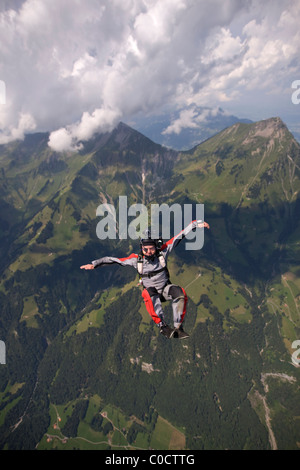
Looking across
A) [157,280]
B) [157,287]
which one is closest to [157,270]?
[157,280]

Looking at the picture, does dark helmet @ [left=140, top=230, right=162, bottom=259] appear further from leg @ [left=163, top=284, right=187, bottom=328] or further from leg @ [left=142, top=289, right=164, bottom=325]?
leg @ [left=163, top=284, right=187, bottom=328]

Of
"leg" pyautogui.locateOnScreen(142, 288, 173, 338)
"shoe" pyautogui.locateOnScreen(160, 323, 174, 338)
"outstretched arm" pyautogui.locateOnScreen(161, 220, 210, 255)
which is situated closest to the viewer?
"shoe" pyautogui.locateOnScreen(160, 323, 174, 338)

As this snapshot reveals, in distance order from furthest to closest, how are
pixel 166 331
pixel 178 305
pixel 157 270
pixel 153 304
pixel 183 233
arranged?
pixel 183 233 → pixel 153 304 → pixel 157 270 → pixel 178 305 → pixel 166 331

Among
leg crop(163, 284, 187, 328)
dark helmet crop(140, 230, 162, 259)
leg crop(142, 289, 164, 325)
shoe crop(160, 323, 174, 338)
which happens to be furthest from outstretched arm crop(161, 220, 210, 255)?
shoe crop(160, 323, 174, 338)

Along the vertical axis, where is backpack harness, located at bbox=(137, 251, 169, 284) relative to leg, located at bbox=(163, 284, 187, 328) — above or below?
above

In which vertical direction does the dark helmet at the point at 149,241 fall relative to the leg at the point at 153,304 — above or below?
above

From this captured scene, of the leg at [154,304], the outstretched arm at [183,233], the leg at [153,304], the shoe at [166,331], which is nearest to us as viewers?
the shoe at [166,331]

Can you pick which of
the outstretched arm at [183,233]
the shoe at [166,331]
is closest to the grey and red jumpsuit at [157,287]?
the outstretched arm at [183,233]

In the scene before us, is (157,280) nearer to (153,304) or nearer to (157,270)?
(157,270)

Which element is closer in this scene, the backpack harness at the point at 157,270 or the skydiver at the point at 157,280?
the skydiver at the point at 157,280

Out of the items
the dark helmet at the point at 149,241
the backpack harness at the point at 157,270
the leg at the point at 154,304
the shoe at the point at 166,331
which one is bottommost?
the shoe at the point at 166,331

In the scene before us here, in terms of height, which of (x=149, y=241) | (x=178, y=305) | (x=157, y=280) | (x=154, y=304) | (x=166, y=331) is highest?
(x=149, y=241)

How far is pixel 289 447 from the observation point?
133875 mm

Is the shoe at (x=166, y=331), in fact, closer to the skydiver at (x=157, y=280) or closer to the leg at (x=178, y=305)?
the skydiver at (x=157, y=280)
